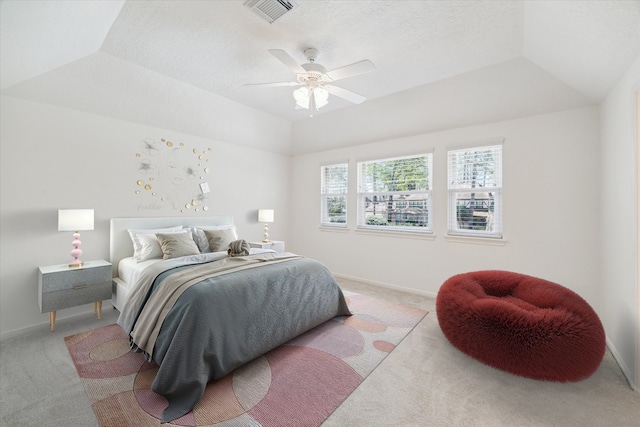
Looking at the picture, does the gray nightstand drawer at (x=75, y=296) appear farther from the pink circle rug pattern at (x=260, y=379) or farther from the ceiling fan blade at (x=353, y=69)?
the ceiling fan blade at (x=353, y=69)

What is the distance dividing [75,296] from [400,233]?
399 centimetres

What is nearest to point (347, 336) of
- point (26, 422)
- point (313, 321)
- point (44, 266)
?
point (313, 321)

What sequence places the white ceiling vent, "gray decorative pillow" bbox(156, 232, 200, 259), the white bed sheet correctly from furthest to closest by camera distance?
"gray decorative pillow" bbox(156, 232, 200, 259)
the white bed sheet
the white ceiling vent

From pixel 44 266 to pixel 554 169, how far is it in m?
5.61

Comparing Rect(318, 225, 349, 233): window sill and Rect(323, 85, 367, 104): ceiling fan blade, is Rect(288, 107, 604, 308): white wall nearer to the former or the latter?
Rect(318, 225, 349, 233): window sill

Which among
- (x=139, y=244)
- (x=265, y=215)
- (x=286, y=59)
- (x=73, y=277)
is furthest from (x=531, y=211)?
(x=73, y=277)

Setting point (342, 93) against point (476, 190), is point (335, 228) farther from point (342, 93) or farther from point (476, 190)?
point (342, 93)

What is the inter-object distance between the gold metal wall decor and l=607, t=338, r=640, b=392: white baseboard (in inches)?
190

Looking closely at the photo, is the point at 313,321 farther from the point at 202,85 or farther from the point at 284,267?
the point at 202,85

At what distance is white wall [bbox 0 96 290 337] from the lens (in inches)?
105

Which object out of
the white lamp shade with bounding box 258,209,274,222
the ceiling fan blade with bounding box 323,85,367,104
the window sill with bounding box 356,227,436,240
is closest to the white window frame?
the window sill with bounding box 356,227,436,240

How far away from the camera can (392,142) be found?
423cm

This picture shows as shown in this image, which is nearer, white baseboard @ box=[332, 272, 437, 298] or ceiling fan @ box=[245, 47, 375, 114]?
ceiling fan @ box=[245, 47, 375, 114]

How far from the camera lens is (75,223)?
277 cm
